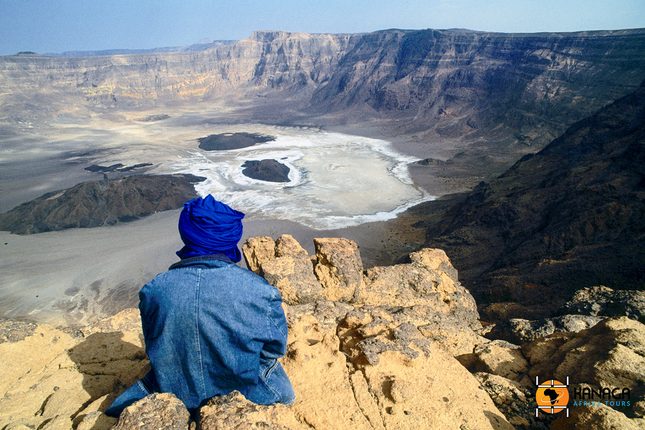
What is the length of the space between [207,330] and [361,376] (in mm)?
1391

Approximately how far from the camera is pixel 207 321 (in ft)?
5.45

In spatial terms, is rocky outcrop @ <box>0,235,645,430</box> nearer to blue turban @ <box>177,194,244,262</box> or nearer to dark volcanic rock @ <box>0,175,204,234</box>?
blue turban @ <box>177,194,244,262</box>

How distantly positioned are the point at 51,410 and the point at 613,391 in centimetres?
413

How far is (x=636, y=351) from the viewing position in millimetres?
2791

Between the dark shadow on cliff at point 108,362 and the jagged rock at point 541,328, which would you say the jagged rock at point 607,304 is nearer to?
A: the jagged rock at point 541,328

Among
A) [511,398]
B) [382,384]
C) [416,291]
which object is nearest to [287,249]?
[416,291]

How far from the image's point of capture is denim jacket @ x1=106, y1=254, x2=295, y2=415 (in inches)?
65.2

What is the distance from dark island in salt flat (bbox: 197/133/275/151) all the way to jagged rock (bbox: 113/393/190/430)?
122 ft

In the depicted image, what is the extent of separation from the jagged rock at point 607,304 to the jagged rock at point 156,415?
19.4 ft

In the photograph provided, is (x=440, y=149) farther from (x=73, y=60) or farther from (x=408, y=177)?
(x=73, y=60)

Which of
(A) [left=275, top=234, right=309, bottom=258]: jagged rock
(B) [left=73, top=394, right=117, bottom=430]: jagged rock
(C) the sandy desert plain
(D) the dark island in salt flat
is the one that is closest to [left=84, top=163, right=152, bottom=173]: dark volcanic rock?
(C) the sandy desert plain

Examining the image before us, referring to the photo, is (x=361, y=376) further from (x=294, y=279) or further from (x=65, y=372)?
(x=65, y=372)

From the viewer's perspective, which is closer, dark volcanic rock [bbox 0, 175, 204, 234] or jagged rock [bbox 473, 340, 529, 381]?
jagged rock [bbox 473, 340, 529, 381]

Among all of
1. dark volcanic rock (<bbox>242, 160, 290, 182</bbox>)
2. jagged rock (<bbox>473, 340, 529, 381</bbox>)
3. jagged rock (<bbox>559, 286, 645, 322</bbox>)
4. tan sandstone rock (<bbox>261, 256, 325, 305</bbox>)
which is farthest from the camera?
dark volcanic rock (<bbox>242, 160, 290, 182</bbox>)
